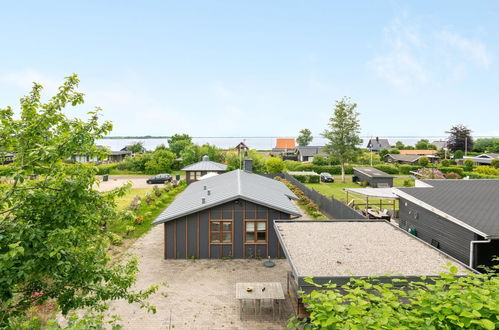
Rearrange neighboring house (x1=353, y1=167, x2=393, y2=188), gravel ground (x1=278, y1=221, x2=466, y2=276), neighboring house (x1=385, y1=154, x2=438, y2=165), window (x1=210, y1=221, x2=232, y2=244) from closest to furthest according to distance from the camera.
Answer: gravel ground (x1=278, y1=221, x2=466, y2=276)
window (x1=210, y1=221, x2=232, y2=244)
neighboring house (x1=353, y1=167, x2=393, y2=188)
neighboring house (x1=385, y1=154, x2=438, y2=165)

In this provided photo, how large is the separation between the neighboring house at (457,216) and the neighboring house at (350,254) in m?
Result: 1.45

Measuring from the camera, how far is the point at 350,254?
11.1 meters

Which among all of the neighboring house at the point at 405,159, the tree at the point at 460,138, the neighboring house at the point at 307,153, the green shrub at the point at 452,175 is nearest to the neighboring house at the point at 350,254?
the green shrub at the point at 452,175

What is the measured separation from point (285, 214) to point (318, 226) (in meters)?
2.18

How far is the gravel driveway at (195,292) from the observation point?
10539 millimetres

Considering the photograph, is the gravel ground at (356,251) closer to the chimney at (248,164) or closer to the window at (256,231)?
the window at (256,231)

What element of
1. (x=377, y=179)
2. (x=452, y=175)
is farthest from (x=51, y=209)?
(x=452, y=175)

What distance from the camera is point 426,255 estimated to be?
1109cm

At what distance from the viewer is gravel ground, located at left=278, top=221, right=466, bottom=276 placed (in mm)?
9688

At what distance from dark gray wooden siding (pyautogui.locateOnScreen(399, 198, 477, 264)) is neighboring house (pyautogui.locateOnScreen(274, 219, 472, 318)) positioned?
1.40 meters

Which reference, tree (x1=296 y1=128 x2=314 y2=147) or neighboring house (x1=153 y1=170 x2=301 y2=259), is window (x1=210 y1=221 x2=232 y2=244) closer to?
neighboring house (x1=153 y1=170 x2=301 y2=259)

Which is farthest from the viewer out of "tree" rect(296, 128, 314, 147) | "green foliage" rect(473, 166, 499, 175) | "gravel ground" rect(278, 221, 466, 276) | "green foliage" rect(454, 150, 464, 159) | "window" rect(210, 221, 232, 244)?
"tree" rect(296, 128, 314, 147)

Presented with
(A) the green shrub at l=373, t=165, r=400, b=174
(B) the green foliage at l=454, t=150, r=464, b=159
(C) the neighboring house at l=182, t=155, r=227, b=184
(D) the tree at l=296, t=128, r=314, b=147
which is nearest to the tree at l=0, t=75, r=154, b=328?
(C) the neighboring house at l=182, t=155, r=227, b=184

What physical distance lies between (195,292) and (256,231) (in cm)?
499
